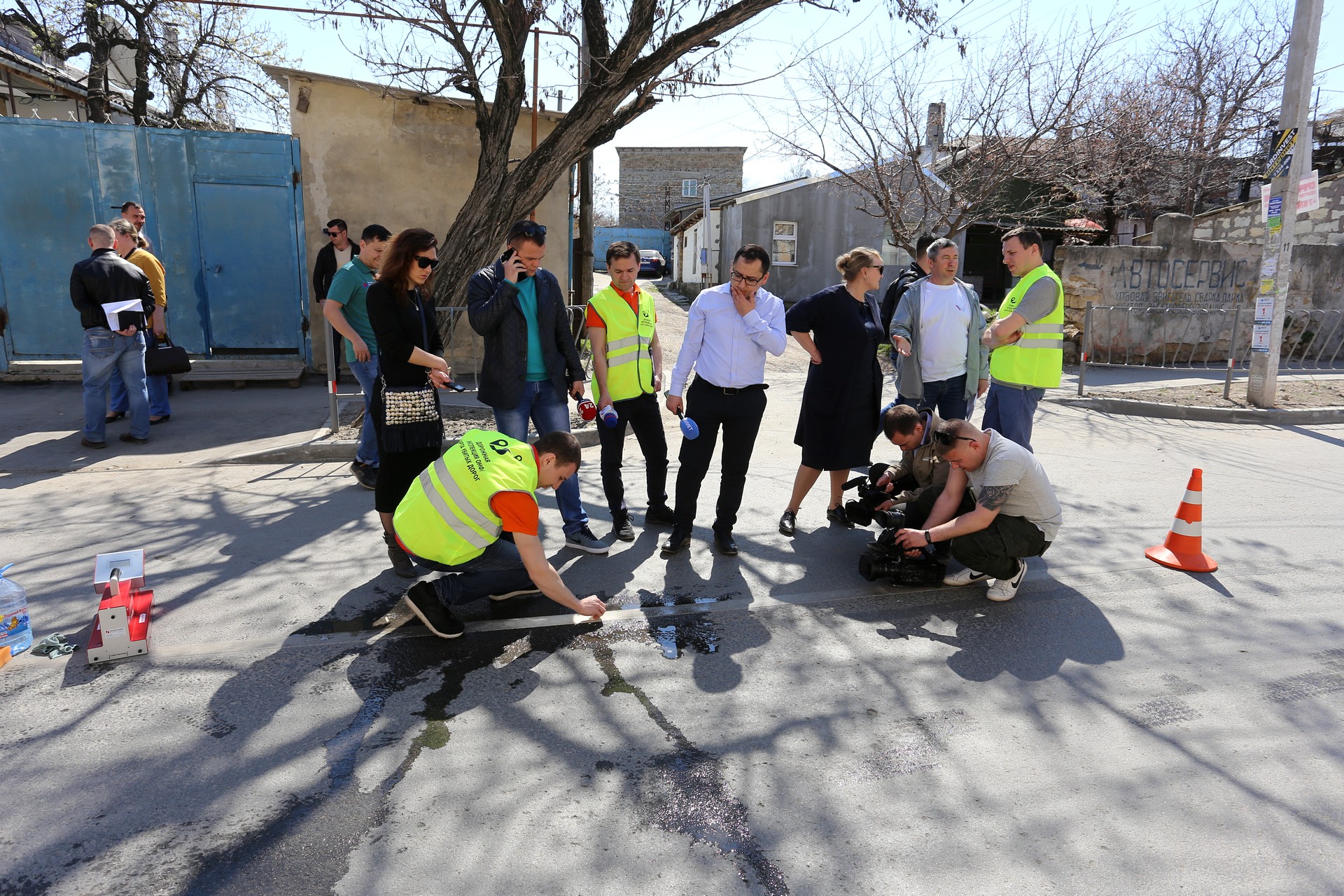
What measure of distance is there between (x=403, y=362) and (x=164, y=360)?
15.1 feet

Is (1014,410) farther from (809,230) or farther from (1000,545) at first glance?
(809,230)

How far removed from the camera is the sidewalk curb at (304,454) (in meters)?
6.95

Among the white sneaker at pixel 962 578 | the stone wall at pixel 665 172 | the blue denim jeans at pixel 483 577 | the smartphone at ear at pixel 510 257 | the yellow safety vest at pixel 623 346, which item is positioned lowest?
the white sneaker at pixel 962 578

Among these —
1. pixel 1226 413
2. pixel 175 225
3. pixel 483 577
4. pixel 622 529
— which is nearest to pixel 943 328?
pixel 622 529

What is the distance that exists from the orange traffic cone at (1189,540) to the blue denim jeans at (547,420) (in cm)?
338

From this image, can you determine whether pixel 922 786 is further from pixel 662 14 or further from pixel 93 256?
pixel 662 14

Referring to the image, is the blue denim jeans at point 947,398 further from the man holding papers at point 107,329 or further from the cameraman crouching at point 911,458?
the man holding papers at point 107,329

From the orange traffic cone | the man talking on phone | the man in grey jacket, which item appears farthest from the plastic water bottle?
the orange traffic cone

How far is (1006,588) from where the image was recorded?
4.38 metres

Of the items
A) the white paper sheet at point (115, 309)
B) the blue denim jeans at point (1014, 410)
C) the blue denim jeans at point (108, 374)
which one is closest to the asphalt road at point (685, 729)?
the blue denim jeans at point (1014, 410)

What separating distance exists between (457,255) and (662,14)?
10.5 ft

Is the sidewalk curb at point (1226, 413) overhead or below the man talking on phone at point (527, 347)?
below

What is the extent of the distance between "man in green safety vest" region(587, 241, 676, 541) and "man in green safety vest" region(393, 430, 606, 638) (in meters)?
1.27

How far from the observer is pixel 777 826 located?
260 centimetres
